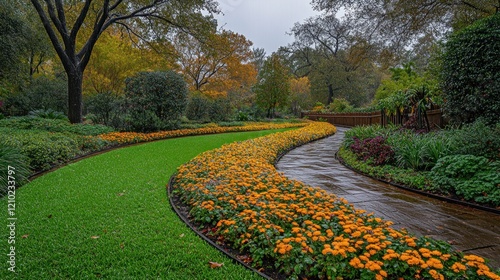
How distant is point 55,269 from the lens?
224 cm

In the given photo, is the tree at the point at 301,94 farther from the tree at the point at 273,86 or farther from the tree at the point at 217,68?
the tree at the point at 217,68

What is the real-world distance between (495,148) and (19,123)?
509 inches

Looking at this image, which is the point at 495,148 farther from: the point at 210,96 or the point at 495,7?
the point at 210,96

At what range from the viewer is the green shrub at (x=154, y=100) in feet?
37.2

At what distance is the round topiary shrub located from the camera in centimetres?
590

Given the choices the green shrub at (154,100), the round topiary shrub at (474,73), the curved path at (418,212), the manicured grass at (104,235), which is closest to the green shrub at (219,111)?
the green shrub at (154,100)

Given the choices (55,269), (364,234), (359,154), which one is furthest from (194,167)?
(359,154)

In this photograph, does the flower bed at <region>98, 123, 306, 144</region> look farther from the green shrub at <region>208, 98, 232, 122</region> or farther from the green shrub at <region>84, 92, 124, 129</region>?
the green shrub at <region>208, 98, 232, 122</region>

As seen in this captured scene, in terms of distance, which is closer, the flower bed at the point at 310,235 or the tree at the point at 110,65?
the flower bed at the point at 310,235

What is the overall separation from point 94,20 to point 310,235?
15517 mm

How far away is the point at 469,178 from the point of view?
409 cm

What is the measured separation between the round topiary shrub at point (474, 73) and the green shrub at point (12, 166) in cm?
874

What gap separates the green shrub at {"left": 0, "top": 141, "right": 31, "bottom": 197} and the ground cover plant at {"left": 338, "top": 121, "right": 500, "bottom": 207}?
609 centimetres

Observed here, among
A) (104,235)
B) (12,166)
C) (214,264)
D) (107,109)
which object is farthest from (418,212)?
(107,109)
